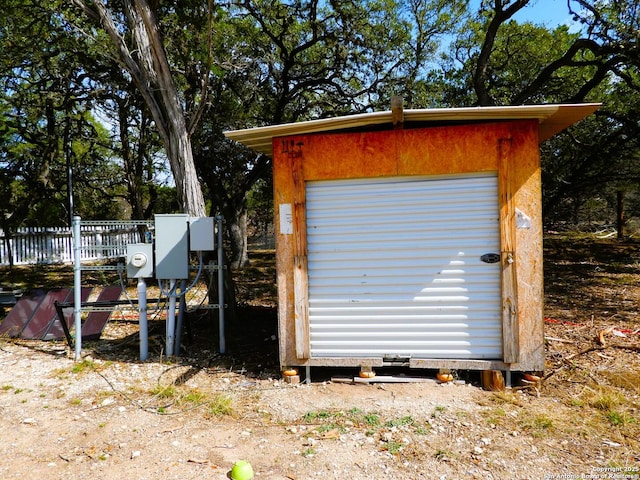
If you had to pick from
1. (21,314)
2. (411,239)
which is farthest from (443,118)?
(21,314)

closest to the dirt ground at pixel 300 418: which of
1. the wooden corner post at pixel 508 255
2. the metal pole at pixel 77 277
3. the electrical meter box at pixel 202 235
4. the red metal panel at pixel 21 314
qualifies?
the metal pole at pixel 77 277

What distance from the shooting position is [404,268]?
4668 millimetres

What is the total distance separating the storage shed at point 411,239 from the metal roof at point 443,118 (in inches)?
1.0

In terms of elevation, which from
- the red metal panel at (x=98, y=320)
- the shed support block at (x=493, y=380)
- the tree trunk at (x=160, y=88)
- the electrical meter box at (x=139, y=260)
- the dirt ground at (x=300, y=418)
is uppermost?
the tree trunk at (x=160, y=88)

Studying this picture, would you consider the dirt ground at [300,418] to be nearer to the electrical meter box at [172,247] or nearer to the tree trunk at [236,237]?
the electrical meter box at [172,247]

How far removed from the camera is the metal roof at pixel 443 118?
4.10 meters

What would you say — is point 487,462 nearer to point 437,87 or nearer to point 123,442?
point 123,442

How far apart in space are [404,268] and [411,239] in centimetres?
31

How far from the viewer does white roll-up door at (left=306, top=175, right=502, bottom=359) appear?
453 cm

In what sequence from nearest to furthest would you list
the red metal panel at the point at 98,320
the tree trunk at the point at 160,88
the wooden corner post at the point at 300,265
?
the wooden corner post at the point at 300,265, the red metal panel at the point at 98,320, the tree trunk at the point at 160,88

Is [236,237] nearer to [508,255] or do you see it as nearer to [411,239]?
[411,239]

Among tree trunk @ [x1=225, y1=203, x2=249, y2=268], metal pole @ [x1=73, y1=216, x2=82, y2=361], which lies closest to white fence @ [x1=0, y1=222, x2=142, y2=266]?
tree trunk @ [x1=225, y1=203, x2=249, y2=268]

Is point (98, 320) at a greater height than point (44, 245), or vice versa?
point (44, 245)

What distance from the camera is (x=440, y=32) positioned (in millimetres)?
12359
